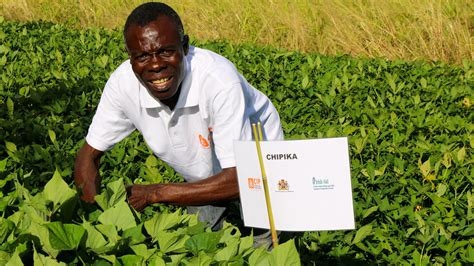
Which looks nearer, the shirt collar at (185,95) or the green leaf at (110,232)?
the green leaf at (110,232)

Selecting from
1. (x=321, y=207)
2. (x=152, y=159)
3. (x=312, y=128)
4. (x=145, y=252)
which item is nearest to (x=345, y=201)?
(x=321, y=207)

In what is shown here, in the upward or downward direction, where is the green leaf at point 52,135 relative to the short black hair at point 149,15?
downward

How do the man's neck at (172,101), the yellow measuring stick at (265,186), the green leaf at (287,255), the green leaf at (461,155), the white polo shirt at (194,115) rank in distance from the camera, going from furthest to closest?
the green leaf at (461,155), the man's neck at (172,101), the white polo shirt at (194,115), the yellow measuring stick at (265,186), the green leaf at (287,255)

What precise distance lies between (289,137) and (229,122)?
2452mm

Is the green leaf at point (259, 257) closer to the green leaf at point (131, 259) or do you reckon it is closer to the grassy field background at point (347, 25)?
the green leaf at point (131, 259)

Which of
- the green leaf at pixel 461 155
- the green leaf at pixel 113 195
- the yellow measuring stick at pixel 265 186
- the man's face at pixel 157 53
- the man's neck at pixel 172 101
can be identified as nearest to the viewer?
the green leaf at pixel 113 195

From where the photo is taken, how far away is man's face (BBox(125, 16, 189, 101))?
2811 mm

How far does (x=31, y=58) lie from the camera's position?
8.12m

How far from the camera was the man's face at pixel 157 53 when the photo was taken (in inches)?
111

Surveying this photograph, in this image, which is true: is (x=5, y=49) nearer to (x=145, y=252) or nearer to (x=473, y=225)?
(x=473, y=225)

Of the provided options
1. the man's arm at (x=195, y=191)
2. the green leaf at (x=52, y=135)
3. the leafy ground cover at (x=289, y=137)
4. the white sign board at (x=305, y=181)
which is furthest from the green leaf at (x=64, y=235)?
the green leaf at (x=52, y=135)

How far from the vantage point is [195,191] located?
116 inches

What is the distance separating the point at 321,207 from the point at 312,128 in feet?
10.4

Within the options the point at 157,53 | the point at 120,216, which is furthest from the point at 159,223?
the point at 157,53
